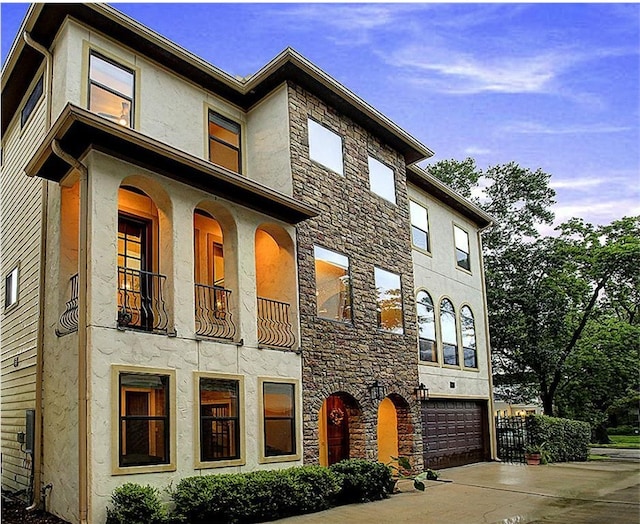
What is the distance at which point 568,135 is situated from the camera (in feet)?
59.0

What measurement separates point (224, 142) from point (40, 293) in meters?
5.06

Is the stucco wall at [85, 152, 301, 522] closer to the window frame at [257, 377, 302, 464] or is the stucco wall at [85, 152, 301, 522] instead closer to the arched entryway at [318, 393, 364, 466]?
the window frame at [257, 377, 302, 464]

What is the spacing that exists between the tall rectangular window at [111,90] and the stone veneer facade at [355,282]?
3.38 metres

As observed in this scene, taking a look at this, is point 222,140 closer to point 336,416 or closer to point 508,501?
point 336,416

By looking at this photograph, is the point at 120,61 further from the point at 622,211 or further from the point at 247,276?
the point at 622,211

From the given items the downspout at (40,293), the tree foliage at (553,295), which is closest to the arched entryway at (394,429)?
the downspout at (40,293)

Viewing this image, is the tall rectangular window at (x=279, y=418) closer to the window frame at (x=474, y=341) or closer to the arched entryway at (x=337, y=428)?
the arched entryway at (x=337, y=428)

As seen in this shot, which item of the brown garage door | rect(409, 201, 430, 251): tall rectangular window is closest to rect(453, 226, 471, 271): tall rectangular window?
rect(409, 201, 430, 251): tall rectangular window

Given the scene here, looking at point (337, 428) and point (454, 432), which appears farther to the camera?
point (454, 432)

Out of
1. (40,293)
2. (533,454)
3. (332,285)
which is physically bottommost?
(533,454)

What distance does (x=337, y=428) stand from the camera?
14.3 meters

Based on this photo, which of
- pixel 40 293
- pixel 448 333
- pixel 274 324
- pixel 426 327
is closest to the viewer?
pixel 40 293

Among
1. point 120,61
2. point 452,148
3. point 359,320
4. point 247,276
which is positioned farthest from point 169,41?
point 452,148

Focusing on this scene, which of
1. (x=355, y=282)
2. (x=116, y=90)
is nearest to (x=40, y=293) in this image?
(x=116, y=90)
